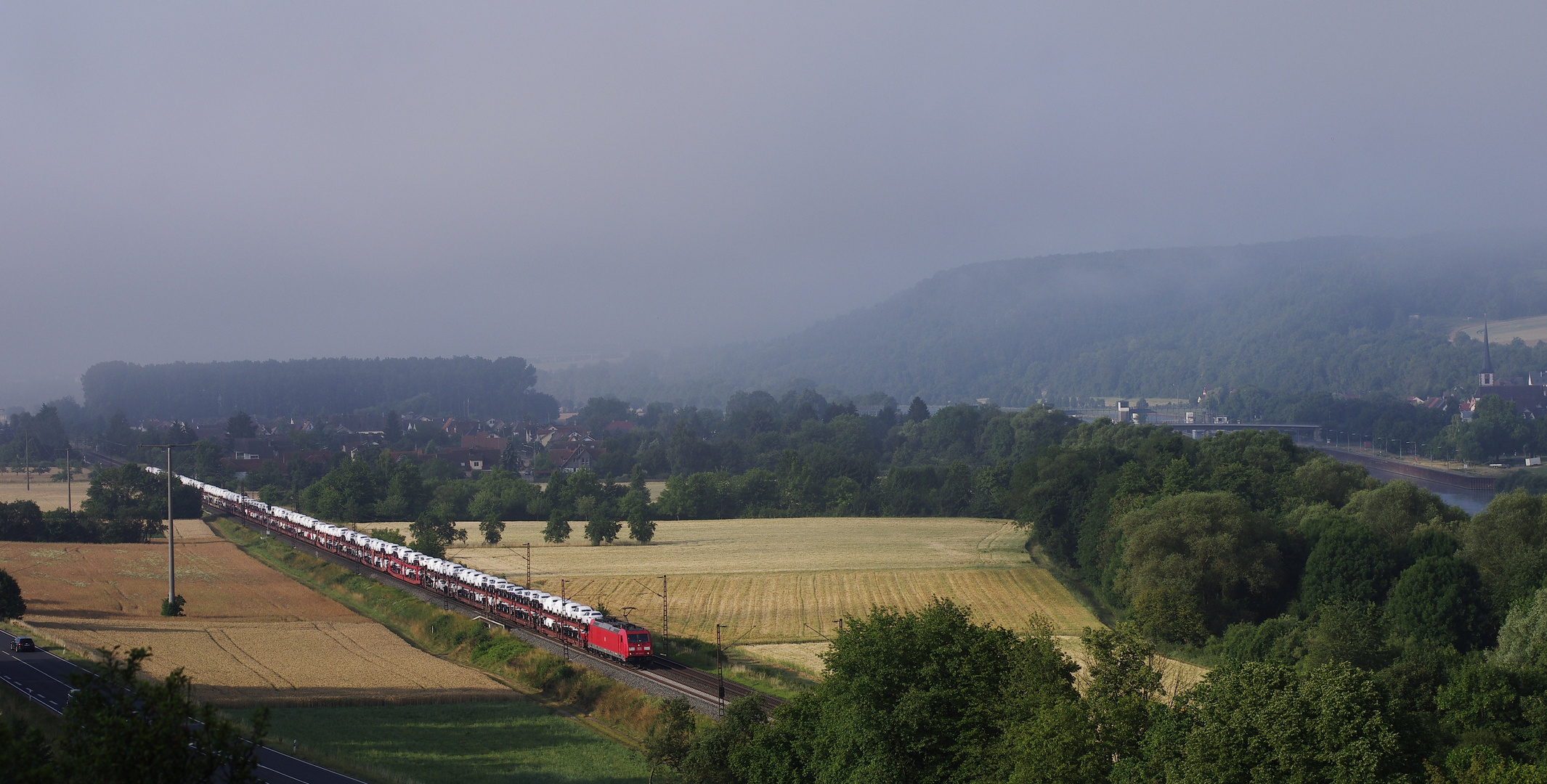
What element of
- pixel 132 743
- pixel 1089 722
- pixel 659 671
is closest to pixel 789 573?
pixel 659 671

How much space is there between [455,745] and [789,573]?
3938 cm

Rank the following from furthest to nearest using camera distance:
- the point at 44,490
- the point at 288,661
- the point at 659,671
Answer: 1. the point at 44,490
2. the point at 288,661
3. the point at 659,671

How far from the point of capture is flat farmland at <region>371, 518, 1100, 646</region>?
60.3 m

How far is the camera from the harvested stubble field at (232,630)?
42781 millimetres

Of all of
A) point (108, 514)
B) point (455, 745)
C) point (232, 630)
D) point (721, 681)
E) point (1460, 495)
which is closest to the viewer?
point (455, 745)

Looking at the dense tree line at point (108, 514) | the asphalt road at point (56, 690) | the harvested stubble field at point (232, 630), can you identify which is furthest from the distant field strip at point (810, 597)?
the dense tree line at point (108, 514)

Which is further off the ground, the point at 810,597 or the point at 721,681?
the point at 721,681

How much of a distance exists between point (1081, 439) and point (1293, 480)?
5350 cm

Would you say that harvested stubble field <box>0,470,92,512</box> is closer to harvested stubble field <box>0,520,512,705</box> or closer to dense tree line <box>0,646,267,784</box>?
harvested stubble field <box>0,520,512,705</box>

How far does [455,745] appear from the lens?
37.0 metres

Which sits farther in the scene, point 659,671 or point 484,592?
point 484,592

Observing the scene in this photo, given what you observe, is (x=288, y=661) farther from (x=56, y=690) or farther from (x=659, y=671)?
(x=659, y=671)

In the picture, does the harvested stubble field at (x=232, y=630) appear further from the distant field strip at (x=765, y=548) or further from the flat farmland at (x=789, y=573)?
the distant field strip at (x=765, y=548)

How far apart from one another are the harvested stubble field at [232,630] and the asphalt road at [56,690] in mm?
2676
